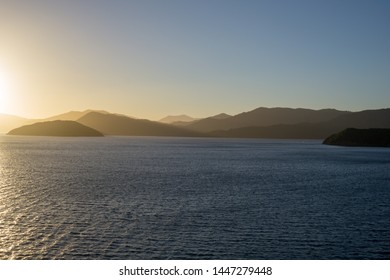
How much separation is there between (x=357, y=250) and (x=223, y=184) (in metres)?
48.9

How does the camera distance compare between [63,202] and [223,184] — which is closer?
[63,202]

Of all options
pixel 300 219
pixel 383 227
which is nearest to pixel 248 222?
pixel 300 219

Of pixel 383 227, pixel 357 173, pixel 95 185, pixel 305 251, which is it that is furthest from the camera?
pixel 357 173

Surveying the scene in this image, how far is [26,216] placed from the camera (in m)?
51.8

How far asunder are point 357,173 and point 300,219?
68157 millimetres

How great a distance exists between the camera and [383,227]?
47.7 m

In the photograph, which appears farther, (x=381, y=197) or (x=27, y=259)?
(x=381, y=197)

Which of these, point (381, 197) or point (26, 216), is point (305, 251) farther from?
point (381, 197)
